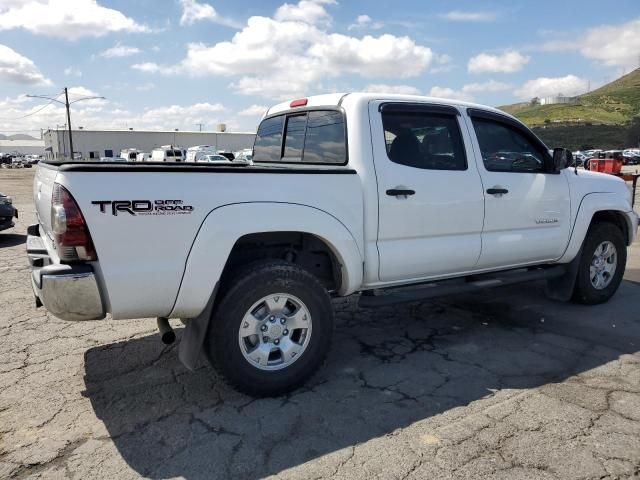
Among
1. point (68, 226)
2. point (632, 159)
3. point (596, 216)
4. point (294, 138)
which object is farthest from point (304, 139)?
point (632, 159)

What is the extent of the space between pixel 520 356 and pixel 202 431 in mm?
2572

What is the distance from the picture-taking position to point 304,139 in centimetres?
438

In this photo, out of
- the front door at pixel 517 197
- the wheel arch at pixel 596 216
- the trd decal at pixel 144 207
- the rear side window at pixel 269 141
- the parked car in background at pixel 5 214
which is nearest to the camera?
the trd decal at pixel 144 207

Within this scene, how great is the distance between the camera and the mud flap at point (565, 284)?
5.23 m

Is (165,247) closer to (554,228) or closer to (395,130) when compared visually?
(395,130)

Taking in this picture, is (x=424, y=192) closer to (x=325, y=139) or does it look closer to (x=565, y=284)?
(x=325, y=139)

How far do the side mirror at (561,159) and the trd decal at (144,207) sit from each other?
3.42 metres

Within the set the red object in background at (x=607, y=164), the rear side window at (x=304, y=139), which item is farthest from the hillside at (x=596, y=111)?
the rear side window at (x=304, y=139)

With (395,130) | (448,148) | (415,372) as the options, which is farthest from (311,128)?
(415,372)

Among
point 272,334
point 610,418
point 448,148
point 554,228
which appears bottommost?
point 610,418

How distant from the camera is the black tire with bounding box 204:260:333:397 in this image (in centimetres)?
319

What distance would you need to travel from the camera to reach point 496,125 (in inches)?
180

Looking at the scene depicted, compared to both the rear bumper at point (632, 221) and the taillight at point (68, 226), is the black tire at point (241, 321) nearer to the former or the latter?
the taillight at point (68, 226)

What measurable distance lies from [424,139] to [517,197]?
1059 millimetres
